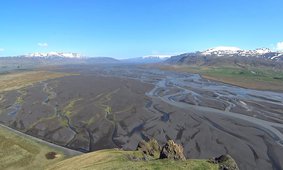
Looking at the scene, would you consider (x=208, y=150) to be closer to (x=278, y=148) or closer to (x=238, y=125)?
(x=278, y=148)

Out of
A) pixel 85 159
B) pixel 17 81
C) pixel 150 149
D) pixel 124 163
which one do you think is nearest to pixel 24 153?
pixel 85 159

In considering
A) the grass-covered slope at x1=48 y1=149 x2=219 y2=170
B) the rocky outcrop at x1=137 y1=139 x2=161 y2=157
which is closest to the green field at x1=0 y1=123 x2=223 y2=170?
the grass-covered slope at x1=48 y1=149 x2=219 y2=170

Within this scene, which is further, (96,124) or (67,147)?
(96,124)

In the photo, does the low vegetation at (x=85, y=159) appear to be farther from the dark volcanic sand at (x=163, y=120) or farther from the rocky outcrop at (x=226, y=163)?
the dark volcanic sand at (x=163, y=120)

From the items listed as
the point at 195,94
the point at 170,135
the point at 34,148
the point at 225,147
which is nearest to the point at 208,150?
the point at 225,147

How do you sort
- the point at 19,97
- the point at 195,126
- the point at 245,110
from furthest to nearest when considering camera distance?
the point at 19,97, the point at 245,110, the point at 195,126

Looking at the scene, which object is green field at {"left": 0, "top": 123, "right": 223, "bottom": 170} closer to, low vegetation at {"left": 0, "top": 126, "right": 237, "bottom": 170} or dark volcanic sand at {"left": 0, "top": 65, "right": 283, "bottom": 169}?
low vegetation at {"left": 0, "top": 126, "right": 237, "bottom": 170}

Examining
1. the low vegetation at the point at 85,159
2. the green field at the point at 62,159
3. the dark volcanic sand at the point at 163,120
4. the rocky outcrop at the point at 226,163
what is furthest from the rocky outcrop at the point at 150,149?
the rocky outcrop at the point at 226,163
